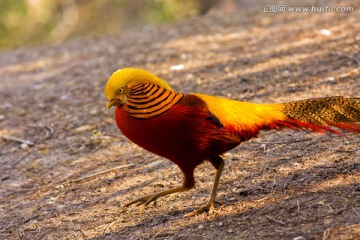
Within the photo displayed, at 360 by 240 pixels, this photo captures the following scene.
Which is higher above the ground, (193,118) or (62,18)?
(193,118)

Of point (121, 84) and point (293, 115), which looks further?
point (293, 115)

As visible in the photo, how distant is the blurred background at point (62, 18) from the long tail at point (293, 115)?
12.0 metres

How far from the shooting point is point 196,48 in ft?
23.0

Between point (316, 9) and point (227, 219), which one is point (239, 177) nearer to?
point (227, 219)

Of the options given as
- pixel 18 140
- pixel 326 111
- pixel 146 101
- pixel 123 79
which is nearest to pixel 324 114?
pixel 326 111

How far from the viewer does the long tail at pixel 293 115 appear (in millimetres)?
3008

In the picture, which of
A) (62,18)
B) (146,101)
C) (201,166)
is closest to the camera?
(146,101)

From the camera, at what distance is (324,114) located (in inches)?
120

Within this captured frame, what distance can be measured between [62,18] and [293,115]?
14773mm

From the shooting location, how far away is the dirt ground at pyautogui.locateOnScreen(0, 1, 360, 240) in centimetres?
300

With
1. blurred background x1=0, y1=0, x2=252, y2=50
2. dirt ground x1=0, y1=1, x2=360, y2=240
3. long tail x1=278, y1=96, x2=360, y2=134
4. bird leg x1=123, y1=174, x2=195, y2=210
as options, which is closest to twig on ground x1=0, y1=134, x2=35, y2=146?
dirt ground x1=0, y1=1, x2=360, y2=240
